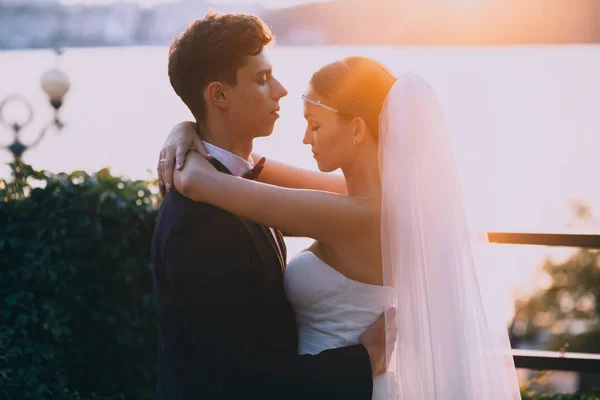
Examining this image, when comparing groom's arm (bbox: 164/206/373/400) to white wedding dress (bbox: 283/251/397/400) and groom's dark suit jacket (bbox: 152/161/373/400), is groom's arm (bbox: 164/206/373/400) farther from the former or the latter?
white wedding dress (bbox: 283/251/397/400)

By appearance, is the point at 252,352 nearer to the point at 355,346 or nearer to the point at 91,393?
the point at 355,346

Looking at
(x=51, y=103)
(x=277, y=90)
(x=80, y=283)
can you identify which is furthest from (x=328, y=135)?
(x=51, y=103)

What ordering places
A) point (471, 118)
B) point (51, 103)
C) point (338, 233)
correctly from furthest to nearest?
point (51, 103), point (471, 118), point (338, 233)

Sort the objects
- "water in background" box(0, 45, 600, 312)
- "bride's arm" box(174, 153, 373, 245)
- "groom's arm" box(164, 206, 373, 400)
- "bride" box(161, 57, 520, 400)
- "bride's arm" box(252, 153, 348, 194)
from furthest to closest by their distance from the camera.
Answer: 1. "bride's arm" box(252, 153, 348, 194)
2. "water in background" box(0, 45, 600, 312)
3. "bride" box(161, 57, 520, 400)
4. "bride's arm" box(174, 153, 373, 245)
5. "groom's arm" box(164, 206, 373, 400)

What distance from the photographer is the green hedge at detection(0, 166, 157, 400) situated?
3.91 m

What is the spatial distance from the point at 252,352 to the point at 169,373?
1.18 ft

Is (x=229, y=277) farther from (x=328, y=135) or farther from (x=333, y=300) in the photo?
(x=328, y=135)

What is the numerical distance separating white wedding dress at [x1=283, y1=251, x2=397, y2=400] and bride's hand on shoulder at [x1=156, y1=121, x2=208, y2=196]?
0.49 m

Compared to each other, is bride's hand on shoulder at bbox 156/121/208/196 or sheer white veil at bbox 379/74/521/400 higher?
bride's hand on shoulder at bbox 156/121/208/196

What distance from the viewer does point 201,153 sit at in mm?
2510

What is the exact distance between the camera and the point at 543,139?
7.14m

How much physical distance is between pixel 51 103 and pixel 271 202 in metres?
9.90

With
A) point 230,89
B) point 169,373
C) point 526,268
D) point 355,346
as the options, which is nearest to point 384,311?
point 355,346

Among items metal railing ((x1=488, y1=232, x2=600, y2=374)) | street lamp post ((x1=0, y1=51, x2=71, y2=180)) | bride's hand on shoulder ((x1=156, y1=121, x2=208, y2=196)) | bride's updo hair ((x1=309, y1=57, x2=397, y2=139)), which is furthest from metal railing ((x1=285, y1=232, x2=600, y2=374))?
street lamp post ((x1=0, y1=51, x2=71, y2=180))
